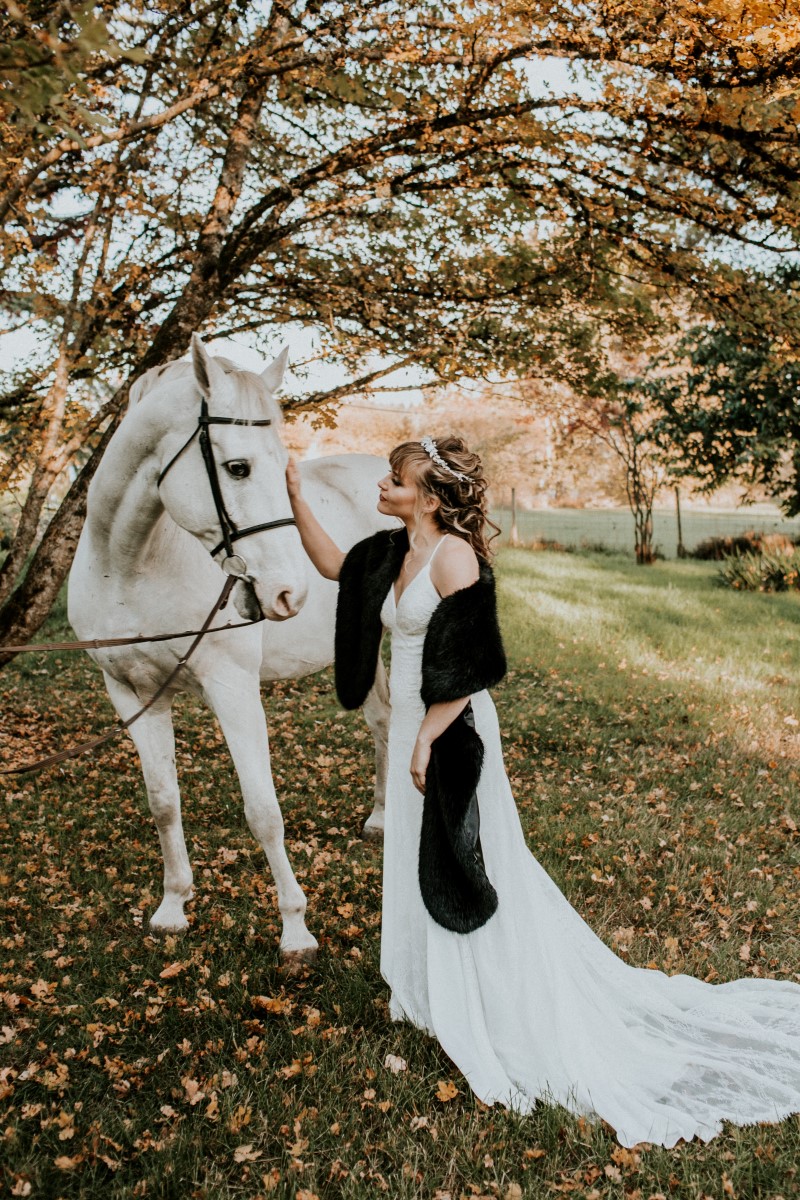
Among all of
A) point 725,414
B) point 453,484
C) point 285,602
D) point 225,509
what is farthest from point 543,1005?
point 725,414

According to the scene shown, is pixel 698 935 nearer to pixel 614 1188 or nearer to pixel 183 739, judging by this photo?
pixel 614 1188

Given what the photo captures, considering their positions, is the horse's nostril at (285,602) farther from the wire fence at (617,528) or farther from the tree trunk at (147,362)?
the wire fence at (617,528)

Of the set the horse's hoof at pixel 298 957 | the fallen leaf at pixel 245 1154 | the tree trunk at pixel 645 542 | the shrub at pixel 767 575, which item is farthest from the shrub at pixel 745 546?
the fallen leaf at pixel 245 1154

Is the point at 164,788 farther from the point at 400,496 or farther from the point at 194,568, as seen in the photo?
the point at 400,496

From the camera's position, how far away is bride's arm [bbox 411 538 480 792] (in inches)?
117

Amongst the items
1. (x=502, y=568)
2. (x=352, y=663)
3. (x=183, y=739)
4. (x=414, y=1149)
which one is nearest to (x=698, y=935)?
(x=414, y=1149)

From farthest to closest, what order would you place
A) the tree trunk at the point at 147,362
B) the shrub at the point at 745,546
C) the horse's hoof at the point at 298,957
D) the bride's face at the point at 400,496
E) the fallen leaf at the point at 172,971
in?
the shrub at the point at 745,546 < the tree trunk at the point at 147,362 < the horse's hoof at the point at 298,957 < the fallen leaf at the point at 172,971 < the bride's face at the point at 400,496

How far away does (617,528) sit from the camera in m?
33.6

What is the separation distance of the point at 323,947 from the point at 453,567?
2206 mm

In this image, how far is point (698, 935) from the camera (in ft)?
13.9

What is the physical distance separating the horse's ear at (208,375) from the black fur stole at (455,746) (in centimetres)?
94

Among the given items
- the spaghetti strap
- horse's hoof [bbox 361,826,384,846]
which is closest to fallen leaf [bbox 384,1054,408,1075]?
the spaghetti strap

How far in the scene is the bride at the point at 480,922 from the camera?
2.93 m

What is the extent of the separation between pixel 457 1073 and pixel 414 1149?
42cm
